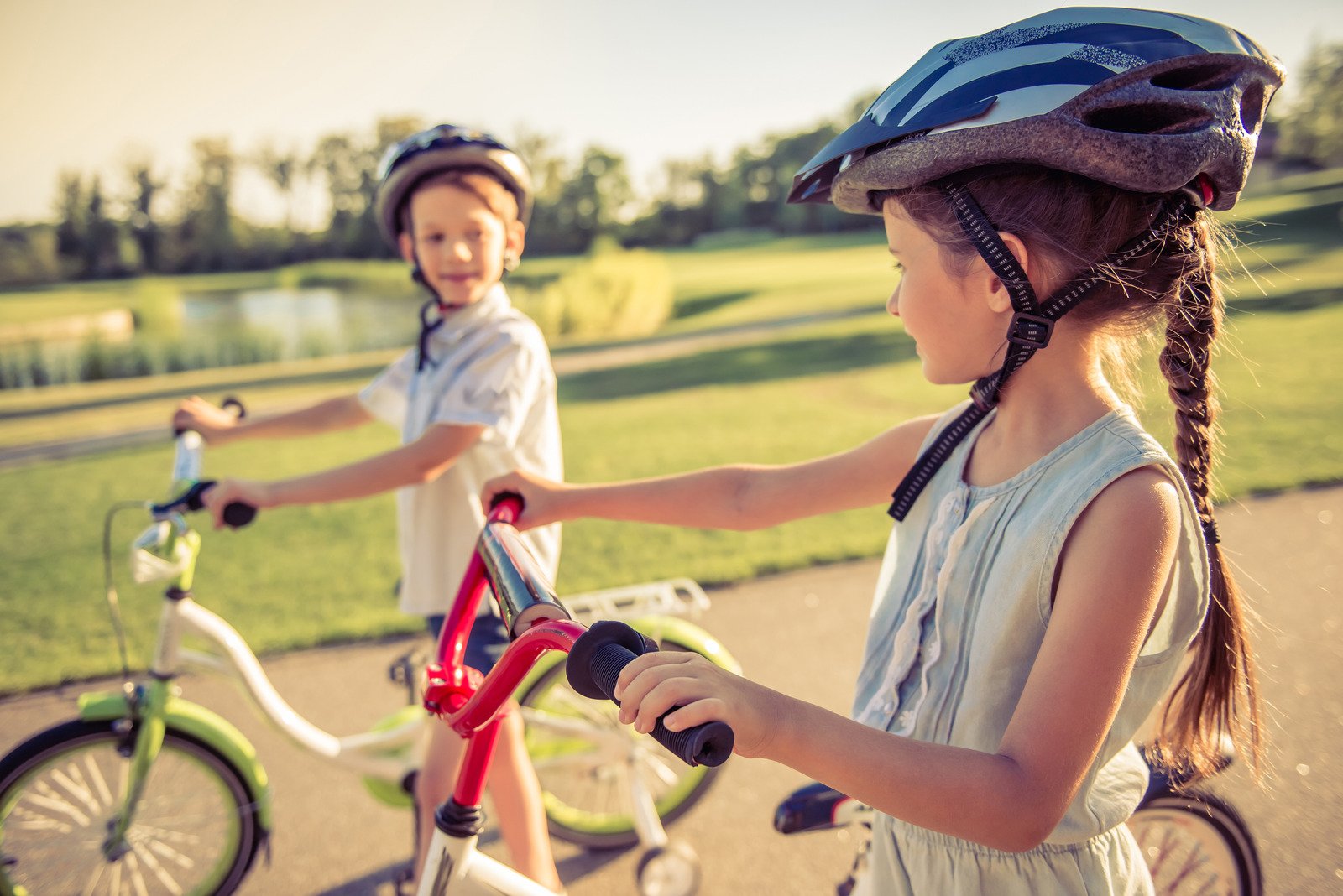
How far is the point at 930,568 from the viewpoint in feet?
5.51

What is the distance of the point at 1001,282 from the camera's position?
1.43 m

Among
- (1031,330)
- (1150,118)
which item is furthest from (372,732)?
(1150,118)

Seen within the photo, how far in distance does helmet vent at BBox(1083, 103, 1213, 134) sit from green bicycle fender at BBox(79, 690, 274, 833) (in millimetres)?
2671

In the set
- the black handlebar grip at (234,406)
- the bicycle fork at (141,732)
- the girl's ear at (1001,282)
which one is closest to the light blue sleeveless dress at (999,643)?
the girl's ear at (1001,282)

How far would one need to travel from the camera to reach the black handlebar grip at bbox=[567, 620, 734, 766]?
38.9 inches

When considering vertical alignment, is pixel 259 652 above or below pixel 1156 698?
below

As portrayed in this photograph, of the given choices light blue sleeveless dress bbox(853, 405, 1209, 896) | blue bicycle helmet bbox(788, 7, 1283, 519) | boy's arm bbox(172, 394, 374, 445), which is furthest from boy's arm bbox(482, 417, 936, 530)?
boy's arm bbox(172, 394, 374, 445)

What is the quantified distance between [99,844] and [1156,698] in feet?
9.51

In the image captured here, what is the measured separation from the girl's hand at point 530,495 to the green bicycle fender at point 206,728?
1.41 m

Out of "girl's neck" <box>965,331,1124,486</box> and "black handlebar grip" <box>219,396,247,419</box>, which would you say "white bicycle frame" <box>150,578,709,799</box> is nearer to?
"black handlebar grip" <box>219,396,247,419</box>

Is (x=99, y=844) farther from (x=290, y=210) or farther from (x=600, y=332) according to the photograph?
(x=290, y=210)

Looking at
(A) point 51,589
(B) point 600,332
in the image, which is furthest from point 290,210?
(A) point 51,589

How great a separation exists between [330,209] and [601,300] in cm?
823

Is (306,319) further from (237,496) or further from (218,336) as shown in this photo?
(237,496)
